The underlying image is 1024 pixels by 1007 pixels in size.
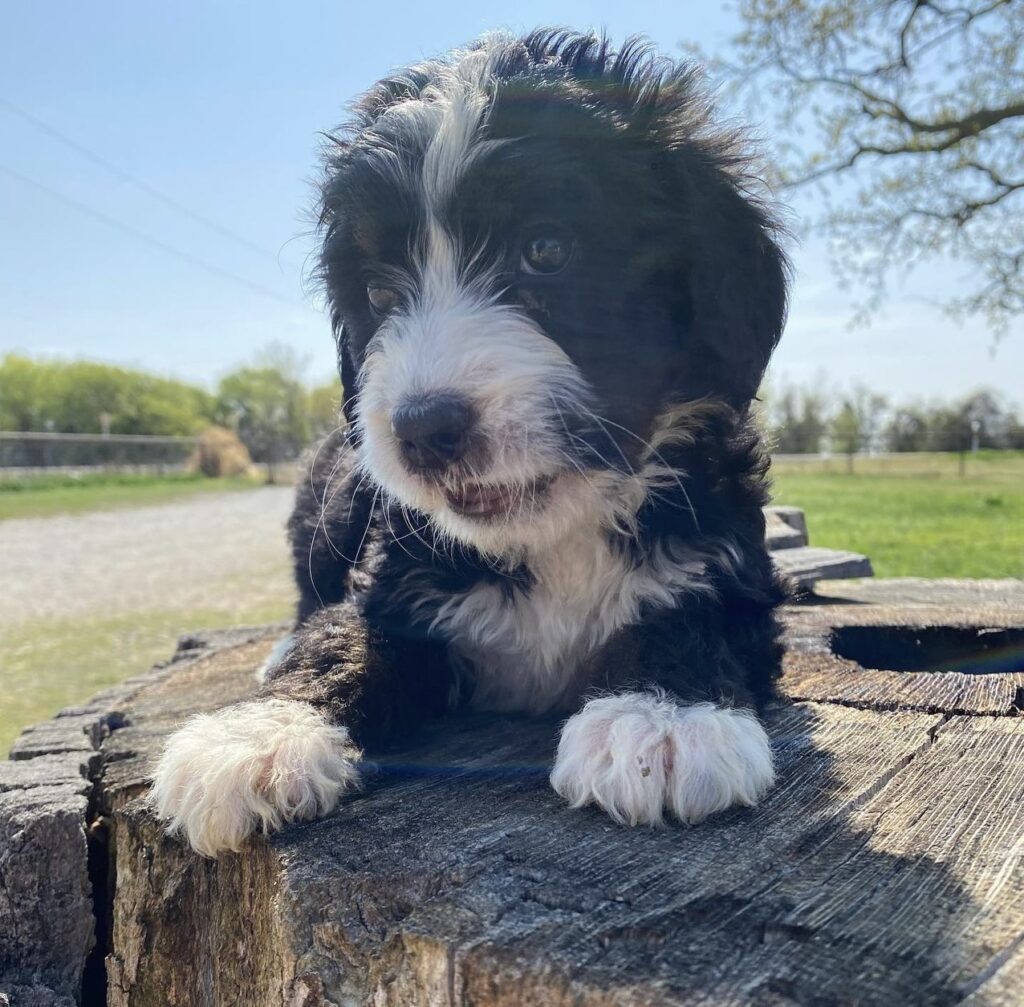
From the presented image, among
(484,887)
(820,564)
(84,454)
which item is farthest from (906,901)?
(84,454)

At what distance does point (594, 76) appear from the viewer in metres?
→ 2.45

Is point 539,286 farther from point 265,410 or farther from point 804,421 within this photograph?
point 265,410

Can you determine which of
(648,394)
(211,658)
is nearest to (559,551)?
(648,394)

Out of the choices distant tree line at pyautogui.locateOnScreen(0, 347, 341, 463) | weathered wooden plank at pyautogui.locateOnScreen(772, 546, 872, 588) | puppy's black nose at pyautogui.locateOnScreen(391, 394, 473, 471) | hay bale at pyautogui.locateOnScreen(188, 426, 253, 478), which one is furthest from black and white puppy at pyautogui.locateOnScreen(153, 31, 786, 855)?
distant tree line at pyautogui.locateOnScreen(0, 347, 341, 463)

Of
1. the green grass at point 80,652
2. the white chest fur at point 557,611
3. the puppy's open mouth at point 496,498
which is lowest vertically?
the green grass at point 80,652

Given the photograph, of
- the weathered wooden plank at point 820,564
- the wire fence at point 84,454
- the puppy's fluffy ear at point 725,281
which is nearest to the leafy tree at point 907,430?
the wire fence at point 84,454

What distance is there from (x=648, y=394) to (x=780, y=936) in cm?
132

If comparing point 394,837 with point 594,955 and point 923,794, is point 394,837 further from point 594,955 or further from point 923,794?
point 923,794

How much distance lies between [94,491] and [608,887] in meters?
32.1

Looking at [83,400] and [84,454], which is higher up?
[83,400]

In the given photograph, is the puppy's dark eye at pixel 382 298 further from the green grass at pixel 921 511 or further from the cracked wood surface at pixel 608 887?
the green grass at pixel 921 511

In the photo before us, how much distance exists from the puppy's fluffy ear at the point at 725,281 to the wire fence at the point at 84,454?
35.7 metres

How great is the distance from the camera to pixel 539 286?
216cm

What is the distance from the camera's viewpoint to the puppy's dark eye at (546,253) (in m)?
2.13
